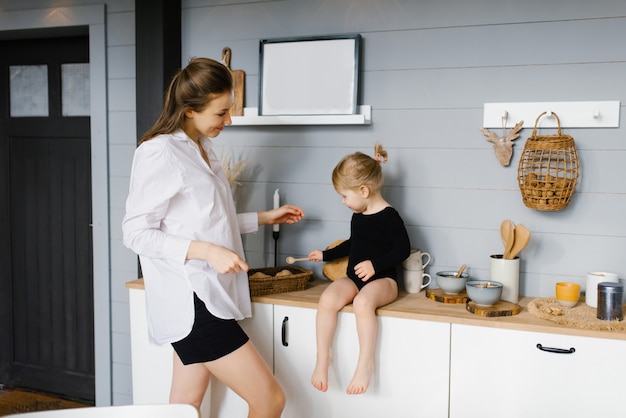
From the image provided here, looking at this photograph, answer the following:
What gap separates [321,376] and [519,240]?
0.87 metres

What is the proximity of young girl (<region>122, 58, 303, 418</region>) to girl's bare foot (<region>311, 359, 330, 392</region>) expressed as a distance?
165mm

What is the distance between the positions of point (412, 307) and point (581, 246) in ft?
2.26

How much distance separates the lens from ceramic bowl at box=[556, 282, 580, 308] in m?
2.29

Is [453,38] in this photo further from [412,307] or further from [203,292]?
[203,292]

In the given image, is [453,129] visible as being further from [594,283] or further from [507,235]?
[594,283]

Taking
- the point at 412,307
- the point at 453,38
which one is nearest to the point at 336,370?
the point at 412,307

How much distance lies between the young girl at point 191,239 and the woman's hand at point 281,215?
37 cm

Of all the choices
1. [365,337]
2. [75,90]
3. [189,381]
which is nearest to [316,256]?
[365,337]

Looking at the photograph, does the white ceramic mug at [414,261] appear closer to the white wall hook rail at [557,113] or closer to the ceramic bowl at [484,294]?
the ceramic bowl at [484,294]

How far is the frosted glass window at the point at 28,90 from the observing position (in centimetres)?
343

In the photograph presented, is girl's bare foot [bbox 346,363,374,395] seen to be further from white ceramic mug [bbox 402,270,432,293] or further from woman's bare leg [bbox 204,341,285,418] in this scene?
white ceramic mug [bbox 402,270,432,293]

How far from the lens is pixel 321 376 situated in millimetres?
2291

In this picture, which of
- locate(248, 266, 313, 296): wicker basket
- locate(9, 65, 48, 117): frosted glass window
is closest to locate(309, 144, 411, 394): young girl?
locate(248, 266, 313, 296): wicker basket

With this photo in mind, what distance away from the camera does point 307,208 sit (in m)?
2.83
